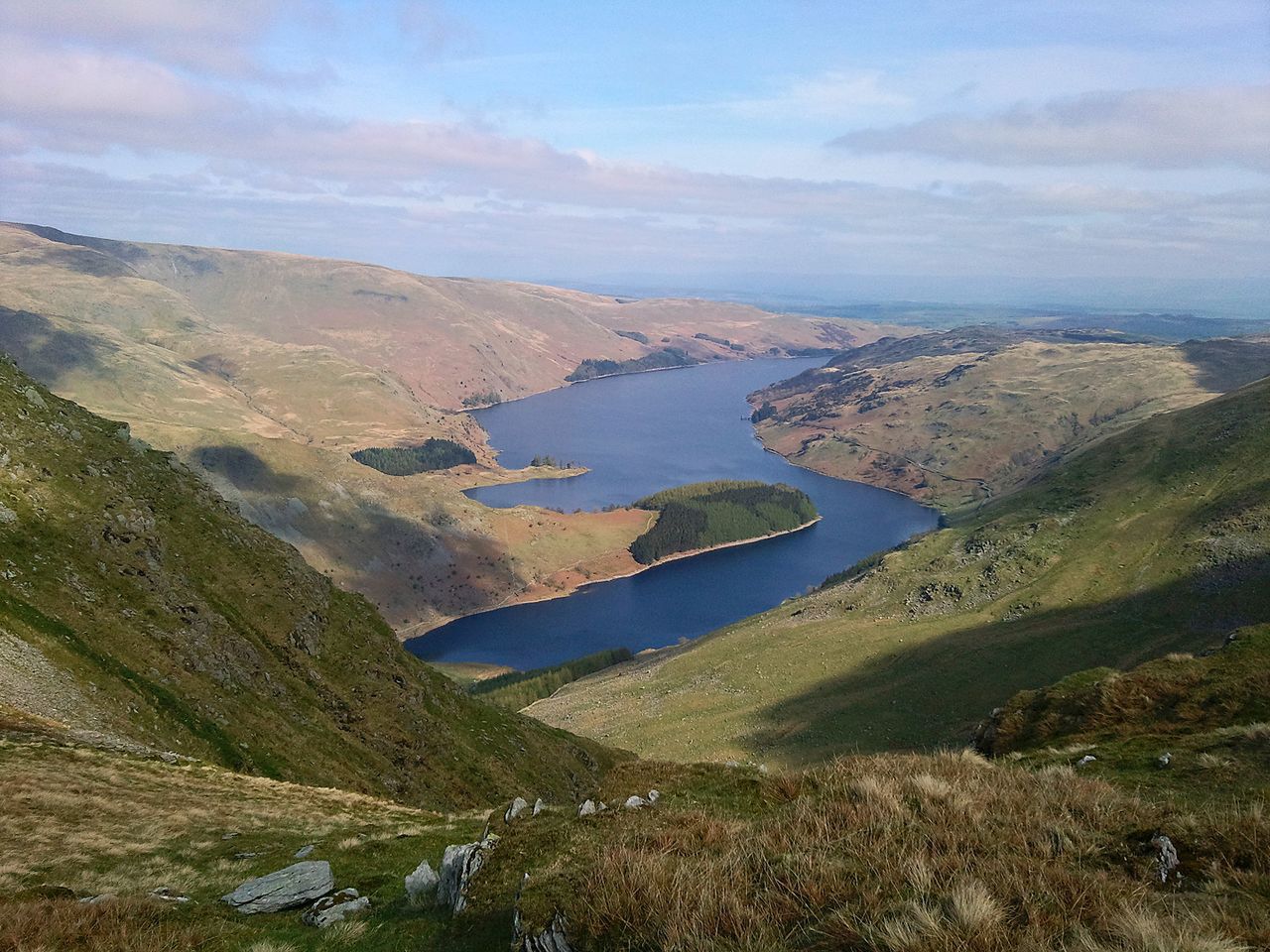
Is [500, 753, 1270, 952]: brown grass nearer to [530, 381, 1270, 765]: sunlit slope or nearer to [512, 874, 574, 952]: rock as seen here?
[512, 874, 574, 952]: rock

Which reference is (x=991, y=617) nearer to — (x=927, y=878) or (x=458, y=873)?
(x=458, y=873)

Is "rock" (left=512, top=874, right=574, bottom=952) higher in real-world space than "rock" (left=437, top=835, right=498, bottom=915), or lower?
higher

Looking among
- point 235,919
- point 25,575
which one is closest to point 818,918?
point 235,919

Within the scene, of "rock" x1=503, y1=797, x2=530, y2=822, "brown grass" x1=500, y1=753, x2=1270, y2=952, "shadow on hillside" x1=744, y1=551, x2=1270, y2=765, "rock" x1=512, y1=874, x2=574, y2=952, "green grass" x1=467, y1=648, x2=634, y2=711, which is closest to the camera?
"brown grass" x1=500, y1=753, x2=1270, y2=952

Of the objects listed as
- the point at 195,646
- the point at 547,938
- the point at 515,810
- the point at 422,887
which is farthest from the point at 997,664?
the point at 547,938

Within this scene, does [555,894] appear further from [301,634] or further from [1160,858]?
[301,634]

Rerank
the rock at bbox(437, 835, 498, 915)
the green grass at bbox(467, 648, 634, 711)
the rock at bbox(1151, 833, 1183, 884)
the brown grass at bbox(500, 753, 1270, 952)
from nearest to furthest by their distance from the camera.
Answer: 1. the brown grass at bbox(500, 753, 1270, 952)
2. the rock at bbox(1151, 833, 1183, 884)
3. the rock at bbox(437, 835, 498, 915)
4. the green grass at bbox(467, 648, 634, 711)

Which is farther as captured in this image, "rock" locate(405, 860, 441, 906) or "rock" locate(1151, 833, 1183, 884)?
"rock" locate(405, 860, 441, 906)

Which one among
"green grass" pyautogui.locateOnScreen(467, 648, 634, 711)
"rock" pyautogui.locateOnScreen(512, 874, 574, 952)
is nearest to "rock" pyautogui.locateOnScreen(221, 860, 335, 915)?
"rock" pyautogui.locateOnScreen(512, 874, 574, 952)
